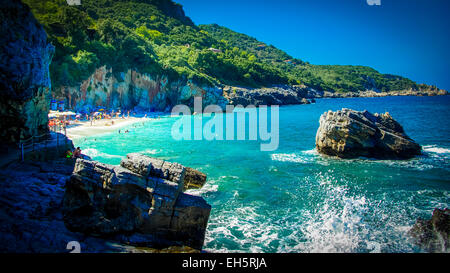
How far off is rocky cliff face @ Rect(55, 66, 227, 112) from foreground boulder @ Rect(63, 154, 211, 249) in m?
43.5

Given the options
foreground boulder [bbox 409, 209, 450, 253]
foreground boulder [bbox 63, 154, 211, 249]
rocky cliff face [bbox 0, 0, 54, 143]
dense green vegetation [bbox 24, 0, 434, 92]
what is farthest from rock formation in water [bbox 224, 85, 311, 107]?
foreground boulder [bbox 63, 154, 211, 249]

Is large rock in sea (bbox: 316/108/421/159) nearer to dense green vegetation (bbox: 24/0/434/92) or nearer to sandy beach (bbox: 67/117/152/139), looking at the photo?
sandy beach (bbox: 67/117/152/139)

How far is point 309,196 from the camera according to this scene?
14375mm

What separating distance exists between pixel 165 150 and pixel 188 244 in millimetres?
18375

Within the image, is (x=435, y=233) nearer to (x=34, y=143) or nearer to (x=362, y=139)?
(x=362, y=139)

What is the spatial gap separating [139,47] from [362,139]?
58563 millimetres

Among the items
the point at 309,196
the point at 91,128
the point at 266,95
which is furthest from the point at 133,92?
the point at 309,196

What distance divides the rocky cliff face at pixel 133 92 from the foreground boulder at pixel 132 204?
43.5 meters

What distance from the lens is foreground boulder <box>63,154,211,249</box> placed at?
26.7 ft

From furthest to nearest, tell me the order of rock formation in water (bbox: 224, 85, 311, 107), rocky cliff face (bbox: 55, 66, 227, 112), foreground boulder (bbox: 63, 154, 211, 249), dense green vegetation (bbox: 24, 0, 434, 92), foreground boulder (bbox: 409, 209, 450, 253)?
1. rock formation in water (bbox: 224, 85, 311, 107)
2. rocky cliff face (bbox: 55, 66, 227, 112)
3. dense green vegetation (bbox: 24, 0, 434, 92)
4. foreground boulder (bbox: 409, 209, 450, 253)
5. foreground boulder (bbox: 63, 154, 211, 249)

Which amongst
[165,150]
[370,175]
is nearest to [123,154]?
[165,150]

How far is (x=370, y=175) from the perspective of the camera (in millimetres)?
17594
